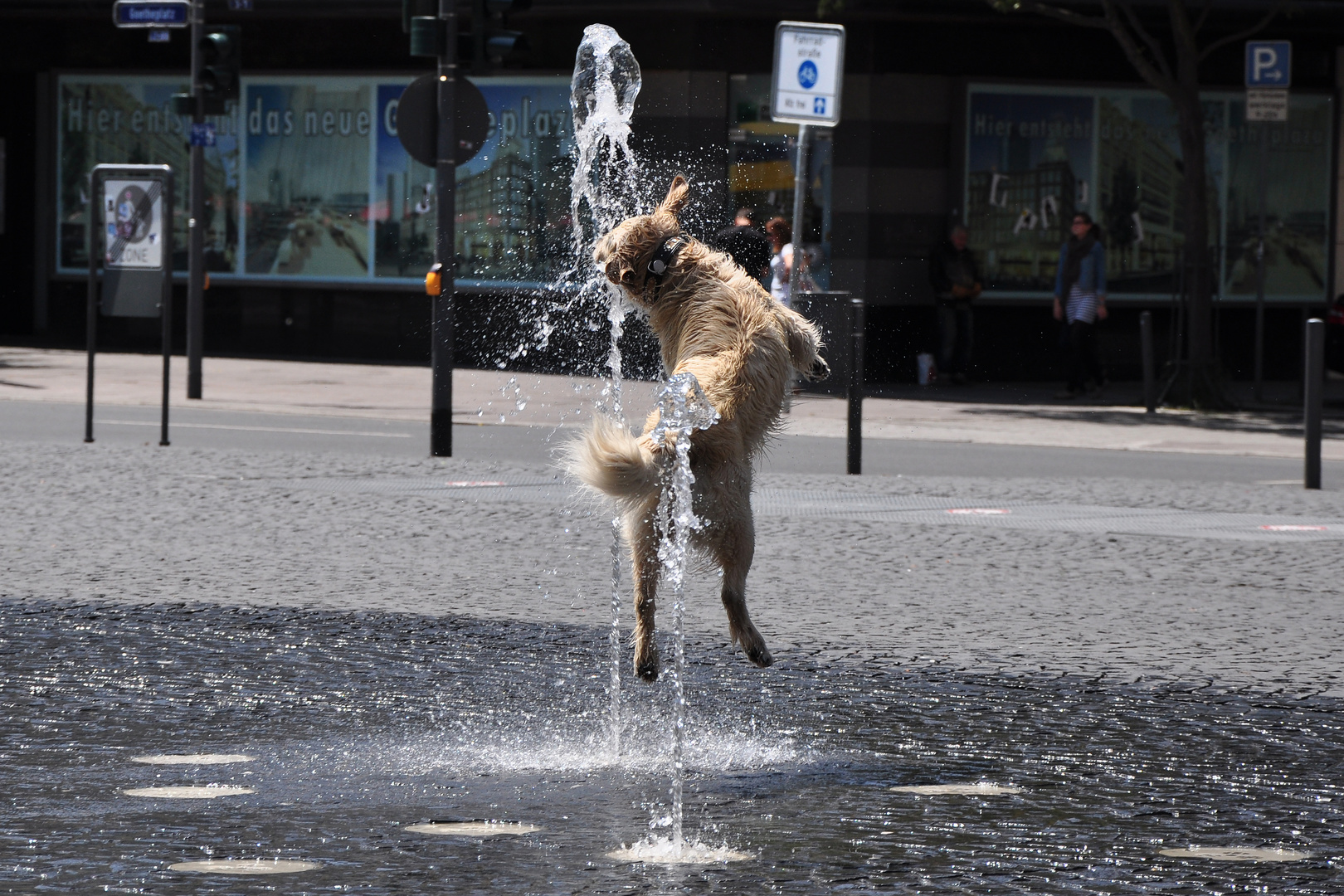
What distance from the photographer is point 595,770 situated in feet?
17.0

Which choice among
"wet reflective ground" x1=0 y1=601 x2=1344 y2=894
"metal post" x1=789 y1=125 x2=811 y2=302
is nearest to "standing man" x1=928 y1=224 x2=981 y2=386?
"metal post" x1=789 y1=125 x2=811 y2=302

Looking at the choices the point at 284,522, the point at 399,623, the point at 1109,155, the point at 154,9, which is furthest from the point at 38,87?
the point at 399,623

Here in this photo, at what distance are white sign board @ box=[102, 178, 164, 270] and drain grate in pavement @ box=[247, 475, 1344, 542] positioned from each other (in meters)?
3.17

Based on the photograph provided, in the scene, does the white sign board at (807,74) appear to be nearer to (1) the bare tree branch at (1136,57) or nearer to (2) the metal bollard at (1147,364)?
(2) the metal bollard at (1147,364)

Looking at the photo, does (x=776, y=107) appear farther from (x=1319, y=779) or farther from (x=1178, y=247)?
(x=1319, y=779)

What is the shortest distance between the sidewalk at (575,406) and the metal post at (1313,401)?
10.1ft

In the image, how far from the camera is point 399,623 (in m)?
7.42

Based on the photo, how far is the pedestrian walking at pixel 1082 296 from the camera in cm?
2086

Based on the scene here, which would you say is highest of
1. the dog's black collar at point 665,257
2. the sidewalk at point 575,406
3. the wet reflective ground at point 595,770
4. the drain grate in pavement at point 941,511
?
the dog's black collar at point 665,257

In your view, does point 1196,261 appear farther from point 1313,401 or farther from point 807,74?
point 1313,401

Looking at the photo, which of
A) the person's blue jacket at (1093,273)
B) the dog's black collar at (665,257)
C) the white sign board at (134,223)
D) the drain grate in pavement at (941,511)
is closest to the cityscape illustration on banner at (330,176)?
the person's blue jacket at (1093,273)

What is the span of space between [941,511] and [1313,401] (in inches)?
119

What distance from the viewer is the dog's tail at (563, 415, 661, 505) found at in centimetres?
498

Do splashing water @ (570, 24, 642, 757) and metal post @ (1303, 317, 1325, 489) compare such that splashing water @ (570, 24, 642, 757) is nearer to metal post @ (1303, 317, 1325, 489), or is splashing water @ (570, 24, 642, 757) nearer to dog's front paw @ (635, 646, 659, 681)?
dog's front paw @ (635, 646, 659, 681)
